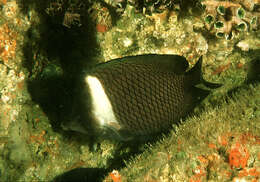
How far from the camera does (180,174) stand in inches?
75.8

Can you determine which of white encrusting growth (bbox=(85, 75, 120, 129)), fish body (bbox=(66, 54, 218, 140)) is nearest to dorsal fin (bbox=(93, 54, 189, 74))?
fish body (bbox=(66, 54, 218, 140))

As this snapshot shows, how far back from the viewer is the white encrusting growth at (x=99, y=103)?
2.17m

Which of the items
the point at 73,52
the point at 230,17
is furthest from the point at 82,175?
the point at 230,17

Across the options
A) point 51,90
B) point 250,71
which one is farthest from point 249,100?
point 51,90

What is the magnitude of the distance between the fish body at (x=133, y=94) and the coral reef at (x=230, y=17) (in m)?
0.63

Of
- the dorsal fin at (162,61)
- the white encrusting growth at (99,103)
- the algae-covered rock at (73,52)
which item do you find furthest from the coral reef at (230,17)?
the white encrusting growth at (99,103)

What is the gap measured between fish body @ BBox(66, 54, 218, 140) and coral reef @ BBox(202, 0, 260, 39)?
632 millimetres

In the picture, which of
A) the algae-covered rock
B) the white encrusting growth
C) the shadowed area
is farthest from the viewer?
the shadowed area

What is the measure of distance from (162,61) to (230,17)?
1.05 m

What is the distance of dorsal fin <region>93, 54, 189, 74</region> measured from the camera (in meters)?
2.23

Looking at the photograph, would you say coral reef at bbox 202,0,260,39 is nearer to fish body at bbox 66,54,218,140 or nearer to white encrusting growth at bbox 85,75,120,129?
fish body at bbox 66,54,218,140

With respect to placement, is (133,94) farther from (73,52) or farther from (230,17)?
Answer: (230,17)

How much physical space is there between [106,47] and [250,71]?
1951 millimetres

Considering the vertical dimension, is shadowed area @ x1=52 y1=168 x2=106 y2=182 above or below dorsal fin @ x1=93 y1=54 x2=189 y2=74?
below
